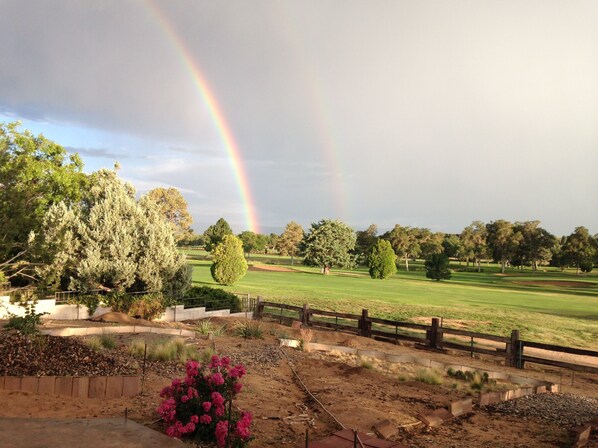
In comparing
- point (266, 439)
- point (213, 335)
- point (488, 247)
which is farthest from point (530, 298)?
point (488, 247)

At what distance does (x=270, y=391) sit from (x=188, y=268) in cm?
1434

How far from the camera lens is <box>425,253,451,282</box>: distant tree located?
6681 centimetres

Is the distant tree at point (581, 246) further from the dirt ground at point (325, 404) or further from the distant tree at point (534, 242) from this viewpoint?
the dirt ground at point (325, 404)

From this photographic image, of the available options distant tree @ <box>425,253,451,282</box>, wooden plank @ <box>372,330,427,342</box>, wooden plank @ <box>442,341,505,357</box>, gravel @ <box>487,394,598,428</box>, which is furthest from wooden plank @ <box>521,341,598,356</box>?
distant tree @ <box>425,253,451,282</box>

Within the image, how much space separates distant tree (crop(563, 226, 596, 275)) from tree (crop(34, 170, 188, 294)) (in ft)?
270

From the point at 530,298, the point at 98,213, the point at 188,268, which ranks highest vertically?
the point at 98,213

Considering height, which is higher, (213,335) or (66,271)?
(66,271)

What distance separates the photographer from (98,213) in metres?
21.2

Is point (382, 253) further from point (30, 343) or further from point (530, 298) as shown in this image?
point (30, 343)

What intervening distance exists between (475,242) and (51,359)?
104 meters

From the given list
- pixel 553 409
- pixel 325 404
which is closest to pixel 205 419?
pixel 325 404

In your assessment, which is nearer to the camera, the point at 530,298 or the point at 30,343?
the point at 30,343

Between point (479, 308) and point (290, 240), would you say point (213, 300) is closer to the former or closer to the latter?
point (479, 308)

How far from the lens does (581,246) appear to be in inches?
3337
